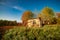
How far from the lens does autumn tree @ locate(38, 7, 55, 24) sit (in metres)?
7.78

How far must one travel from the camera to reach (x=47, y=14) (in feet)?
26.8

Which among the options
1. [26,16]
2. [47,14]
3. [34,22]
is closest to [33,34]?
[34,22]

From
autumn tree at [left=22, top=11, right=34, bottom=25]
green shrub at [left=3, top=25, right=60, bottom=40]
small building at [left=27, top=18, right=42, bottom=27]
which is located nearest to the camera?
green shrub at [left=3, top=25, right=60, bottom=40]

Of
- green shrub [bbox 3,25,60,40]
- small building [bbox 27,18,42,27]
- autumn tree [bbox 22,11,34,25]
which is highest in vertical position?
autumn tree [bbox 22,11,34,25]

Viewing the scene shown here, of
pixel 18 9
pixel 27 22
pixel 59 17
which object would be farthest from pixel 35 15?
pixel 18 9

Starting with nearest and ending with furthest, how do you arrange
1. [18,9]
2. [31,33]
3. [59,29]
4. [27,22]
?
1. [31,33]
2. [59,29]
3. [18,9]
4. [27,22]

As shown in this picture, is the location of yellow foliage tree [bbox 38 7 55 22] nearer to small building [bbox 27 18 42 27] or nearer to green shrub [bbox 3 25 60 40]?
small building [bbox 27 18 42 27]

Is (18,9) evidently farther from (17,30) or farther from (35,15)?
(17,30)

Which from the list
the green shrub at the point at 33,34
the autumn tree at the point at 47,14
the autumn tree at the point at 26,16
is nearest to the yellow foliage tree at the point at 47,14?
the autumn tree at the point at 47,14

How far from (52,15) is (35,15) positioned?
1072 mm

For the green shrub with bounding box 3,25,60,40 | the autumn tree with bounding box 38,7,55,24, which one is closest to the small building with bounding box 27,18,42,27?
the autumn tree with bounding box 38,7,55,24

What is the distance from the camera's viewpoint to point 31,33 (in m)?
3.23

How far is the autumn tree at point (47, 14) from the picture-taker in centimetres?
778

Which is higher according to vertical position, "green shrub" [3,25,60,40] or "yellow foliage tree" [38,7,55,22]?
"yellow foliage tree" [38,7,55,22]
